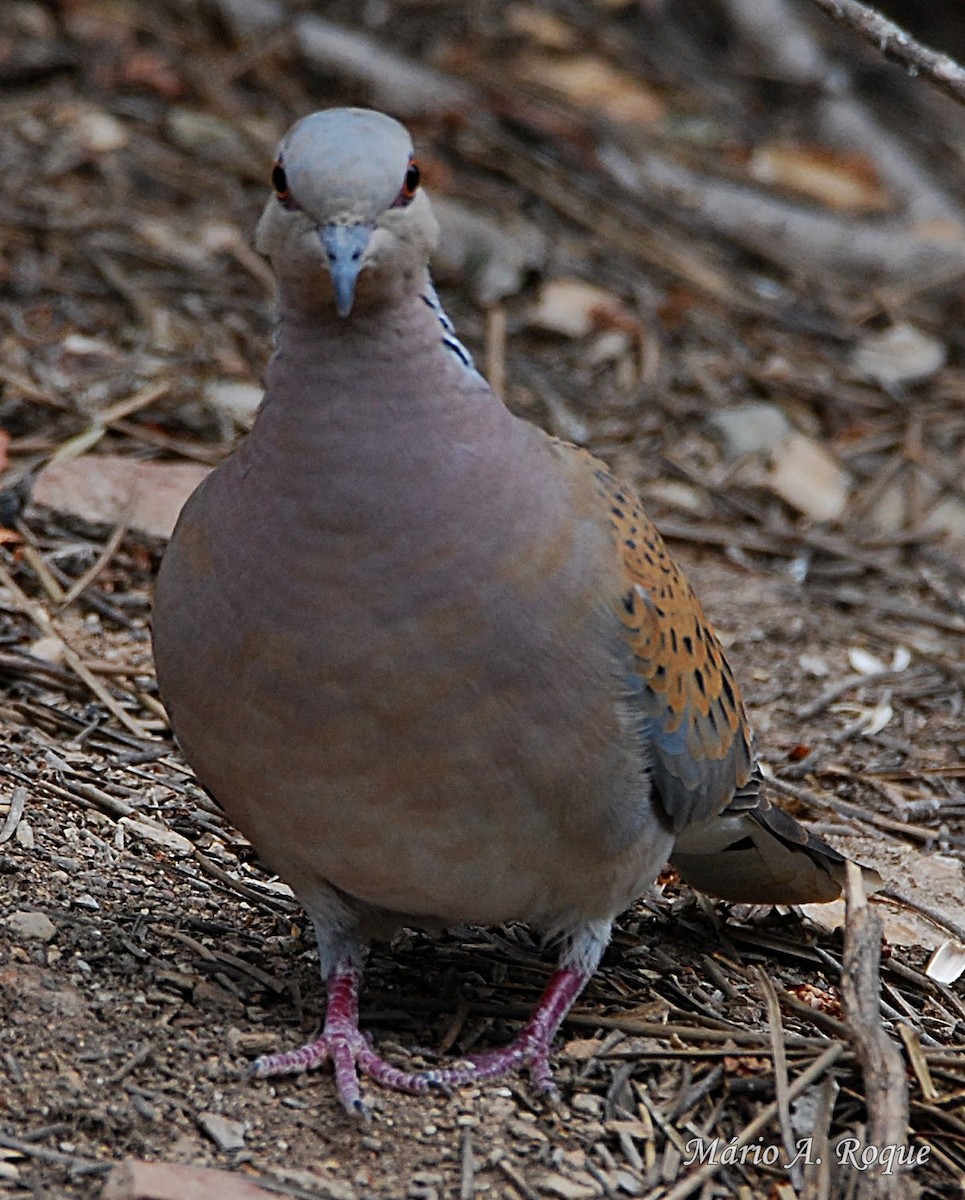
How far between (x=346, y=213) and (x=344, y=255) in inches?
3.7

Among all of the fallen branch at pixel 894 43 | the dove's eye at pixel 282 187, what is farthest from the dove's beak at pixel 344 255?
the fallen branch at pixel 894 43

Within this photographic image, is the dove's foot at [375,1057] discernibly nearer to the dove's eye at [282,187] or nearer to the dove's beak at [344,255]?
the dove's beak at [344,255]

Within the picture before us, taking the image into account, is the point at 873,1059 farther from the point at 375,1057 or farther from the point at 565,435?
the point at 565,435

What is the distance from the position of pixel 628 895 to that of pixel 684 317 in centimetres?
429

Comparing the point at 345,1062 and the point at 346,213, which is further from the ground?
the point at 346,213

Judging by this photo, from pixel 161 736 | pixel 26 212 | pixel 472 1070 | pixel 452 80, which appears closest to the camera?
pixel 472 1070

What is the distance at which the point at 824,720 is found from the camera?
5.37 metres

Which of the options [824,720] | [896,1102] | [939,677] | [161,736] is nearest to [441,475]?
[896,1102]

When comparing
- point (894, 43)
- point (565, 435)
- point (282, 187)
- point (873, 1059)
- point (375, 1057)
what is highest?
point (894, 43)

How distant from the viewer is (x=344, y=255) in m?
3.01

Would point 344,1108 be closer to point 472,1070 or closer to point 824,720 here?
point 472,1070

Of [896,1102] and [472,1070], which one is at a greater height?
[896,1102]

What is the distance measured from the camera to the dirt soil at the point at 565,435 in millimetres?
3295

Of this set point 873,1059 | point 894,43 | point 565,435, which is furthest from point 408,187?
point 565,435
